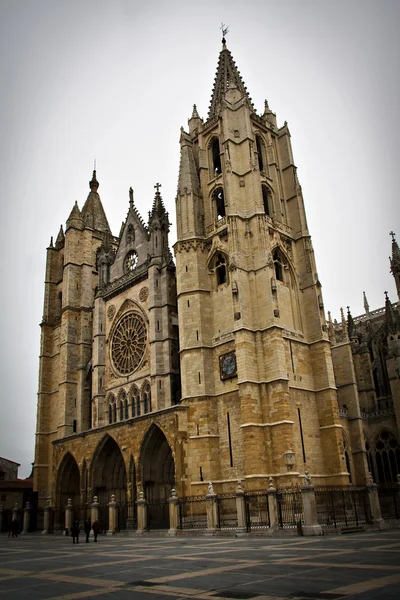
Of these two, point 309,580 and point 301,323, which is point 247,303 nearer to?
point 301,323

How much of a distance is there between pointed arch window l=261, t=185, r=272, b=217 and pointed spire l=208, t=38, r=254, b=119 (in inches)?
227

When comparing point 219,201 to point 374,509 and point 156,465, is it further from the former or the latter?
point 374,509

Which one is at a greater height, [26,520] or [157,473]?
[157,473]

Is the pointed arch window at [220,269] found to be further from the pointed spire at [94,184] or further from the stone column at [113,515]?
the pointed spire at [94,184]

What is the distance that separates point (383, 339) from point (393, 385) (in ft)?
23.9

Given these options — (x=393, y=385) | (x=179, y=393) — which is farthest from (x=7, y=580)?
(x=393, y=385)

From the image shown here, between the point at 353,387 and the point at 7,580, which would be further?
the point at 353,387

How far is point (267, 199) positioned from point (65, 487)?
72.5 feet

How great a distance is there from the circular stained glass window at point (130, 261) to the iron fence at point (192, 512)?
16.6m

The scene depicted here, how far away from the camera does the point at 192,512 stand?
23.7 metres

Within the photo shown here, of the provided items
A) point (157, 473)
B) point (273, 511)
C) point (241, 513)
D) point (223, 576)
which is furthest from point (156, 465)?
point (223, 576)

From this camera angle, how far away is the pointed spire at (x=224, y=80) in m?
34.0

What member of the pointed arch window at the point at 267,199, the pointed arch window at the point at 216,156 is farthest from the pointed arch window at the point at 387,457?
the pointed arch window at the point at 216,156

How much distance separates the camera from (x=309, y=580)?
286 inches
